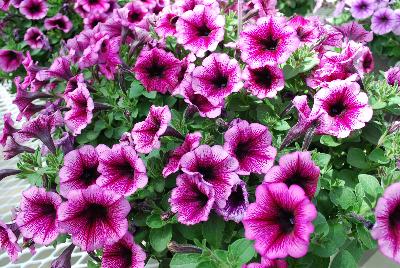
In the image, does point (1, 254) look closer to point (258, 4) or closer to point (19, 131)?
point (19, 131)

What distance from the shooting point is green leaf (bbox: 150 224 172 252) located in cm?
82

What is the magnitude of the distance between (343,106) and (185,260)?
43 centimetres

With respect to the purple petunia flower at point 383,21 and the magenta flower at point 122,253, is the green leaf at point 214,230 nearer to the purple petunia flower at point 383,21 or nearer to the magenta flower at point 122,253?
the magenta flower at point 122,253

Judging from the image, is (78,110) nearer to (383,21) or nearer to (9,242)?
(9,242)

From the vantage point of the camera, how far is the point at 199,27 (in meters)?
1.06

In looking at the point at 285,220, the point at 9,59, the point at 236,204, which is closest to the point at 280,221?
the point at 285,220

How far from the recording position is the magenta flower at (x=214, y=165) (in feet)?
2.52

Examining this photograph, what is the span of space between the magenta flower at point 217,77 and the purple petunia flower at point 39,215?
365 mm

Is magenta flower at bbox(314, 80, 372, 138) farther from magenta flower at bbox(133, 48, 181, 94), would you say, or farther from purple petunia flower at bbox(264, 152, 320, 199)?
magenta flower at bbox(133, 48, 181, 94)

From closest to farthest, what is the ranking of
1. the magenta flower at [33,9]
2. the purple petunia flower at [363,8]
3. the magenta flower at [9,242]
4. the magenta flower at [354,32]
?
the magenta flower at [9,242] < the magenta flower at [354,32] < the magenta flower at [33,9] < the purple petunia flower at [363,8]

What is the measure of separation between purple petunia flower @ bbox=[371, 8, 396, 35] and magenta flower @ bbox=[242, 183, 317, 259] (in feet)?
5.33

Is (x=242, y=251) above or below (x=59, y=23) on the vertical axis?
above

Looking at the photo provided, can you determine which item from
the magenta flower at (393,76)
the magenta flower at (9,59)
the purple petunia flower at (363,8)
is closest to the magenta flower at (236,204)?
the magenta flower at (393,76)

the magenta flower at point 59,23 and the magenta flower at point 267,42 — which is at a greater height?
the magenta flower at point 267,42
